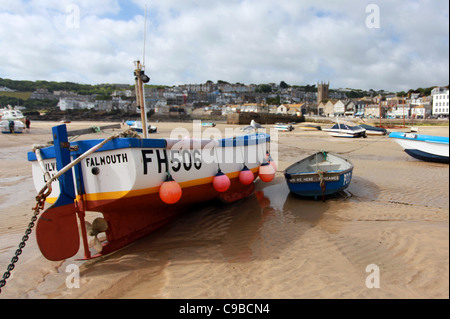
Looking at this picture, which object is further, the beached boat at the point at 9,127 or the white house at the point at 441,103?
the white house at the point at 441,103

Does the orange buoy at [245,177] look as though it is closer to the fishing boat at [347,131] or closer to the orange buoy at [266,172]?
the orange buoy at [266,172]

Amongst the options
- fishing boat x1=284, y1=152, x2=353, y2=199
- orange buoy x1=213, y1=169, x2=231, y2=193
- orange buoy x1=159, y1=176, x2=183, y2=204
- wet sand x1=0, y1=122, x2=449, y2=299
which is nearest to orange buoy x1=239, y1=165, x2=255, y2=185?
wet sand x1=0, y1=122, x2=449, y2=299

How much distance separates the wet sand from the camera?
377 centimetres

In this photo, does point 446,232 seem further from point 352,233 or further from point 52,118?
point 52,118

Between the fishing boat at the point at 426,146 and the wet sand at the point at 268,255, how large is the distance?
21.2 ft

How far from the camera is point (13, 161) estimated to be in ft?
47.5

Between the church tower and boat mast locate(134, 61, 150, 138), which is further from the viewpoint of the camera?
the church tower

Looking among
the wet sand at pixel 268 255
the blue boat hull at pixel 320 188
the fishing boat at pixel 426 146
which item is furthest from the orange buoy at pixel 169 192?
the fishing boat at pixel 426 146

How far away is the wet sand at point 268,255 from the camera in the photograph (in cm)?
377

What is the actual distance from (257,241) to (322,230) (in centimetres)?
146

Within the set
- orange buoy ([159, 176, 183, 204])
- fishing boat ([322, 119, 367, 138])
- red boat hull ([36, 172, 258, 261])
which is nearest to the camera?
red boat hull ([36, 172, 258, 261])

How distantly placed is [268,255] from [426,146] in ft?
42.0

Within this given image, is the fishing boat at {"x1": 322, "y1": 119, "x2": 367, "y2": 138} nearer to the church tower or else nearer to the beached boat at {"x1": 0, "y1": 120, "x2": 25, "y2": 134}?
the beached boat at {"x1": 0, "y1": 120, "x2": 25, "y2": 134}

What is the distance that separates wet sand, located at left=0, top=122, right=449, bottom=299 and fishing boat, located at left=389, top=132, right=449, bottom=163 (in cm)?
647
